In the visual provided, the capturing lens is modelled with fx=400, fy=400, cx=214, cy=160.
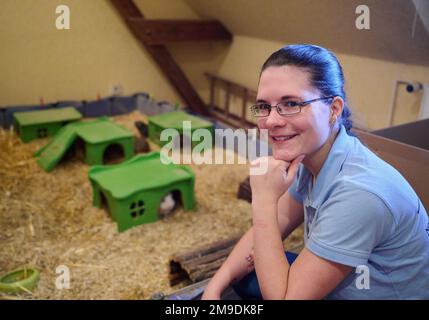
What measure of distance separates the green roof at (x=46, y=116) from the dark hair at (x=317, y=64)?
2073mm

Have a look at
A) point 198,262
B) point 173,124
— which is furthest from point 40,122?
point 198,262

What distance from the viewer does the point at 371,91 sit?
4.52 ft

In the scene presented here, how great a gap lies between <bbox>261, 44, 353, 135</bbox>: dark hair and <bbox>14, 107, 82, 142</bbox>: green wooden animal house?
6.81ft

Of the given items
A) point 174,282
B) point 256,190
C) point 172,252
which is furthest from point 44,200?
point 256,190

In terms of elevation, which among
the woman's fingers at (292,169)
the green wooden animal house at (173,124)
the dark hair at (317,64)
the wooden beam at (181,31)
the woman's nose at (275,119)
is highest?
the wooden beam at (181,31)

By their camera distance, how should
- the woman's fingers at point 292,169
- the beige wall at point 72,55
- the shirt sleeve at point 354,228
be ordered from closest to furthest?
1. the shirt sleeve at point 354,228
2. the woman's fingers at point 292,169
3. the beige wall at point 72,55

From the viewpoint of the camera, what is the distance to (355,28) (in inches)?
45.9

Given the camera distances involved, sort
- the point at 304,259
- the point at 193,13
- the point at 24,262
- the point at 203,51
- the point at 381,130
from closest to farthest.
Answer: the point at 304,259, the point at 381,130, the point at 24,262, the point at 193,13, the point at 203,51

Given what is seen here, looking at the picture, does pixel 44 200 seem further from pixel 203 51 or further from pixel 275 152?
pixel 203 51

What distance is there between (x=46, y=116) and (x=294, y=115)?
2.22 metres

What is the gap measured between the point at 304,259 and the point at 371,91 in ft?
2.89

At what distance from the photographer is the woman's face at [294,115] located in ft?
2.35

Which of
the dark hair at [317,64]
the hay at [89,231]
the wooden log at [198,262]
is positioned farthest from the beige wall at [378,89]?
the wooden log at [198,262]

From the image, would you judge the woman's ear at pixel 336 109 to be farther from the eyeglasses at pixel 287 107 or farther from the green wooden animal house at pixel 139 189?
the green wooden animal house at pixel 139 189
